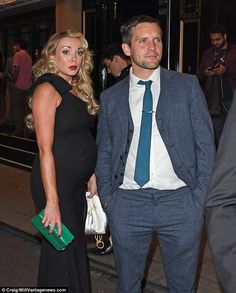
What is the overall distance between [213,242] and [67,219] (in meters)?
1.97

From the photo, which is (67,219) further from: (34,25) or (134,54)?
(34,25)

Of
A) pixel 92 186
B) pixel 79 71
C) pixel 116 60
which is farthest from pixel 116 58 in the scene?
pixel 92 186

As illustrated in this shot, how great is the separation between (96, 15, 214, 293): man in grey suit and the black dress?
33 centimetres

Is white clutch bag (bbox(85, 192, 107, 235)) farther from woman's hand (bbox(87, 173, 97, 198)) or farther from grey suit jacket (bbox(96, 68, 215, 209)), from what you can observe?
grey suit jacket (bbox(96, 68, 215, 209))

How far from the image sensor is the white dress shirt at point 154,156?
9.30ft

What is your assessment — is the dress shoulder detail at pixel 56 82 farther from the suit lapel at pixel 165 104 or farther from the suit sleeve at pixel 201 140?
the suit sleeve at pixel 201 140

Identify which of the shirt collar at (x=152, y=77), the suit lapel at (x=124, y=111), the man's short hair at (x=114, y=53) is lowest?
the suit lapel at (x=124, y=111)

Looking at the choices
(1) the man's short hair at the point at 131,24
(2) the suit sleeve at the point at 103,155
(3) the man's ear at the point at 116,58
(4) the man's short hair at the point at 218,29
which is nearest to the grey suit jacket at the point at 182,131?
(2) the suit sleeve at the point at 103,155

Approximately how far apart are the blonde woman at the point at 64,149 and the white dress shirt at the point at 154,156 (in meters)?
0.43

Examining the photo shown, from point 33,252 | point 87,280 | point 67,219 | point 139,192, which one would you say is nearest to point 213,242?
point 139,192

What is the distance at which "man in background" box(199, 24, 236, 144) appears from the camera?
6285 mm

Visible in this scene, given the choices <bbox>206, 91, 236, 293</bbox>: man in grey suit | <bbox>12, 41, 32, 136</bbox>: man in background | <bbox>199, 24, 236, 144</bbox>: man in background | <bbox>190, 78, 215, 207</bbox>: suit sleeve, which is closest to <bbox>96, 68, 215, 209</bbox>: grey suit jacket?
<bbox>190, 78, 215, 207</bbox>: suit sleeve

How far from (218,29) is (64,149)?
12.7 ft

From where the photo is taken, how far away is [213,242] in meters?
1.38
